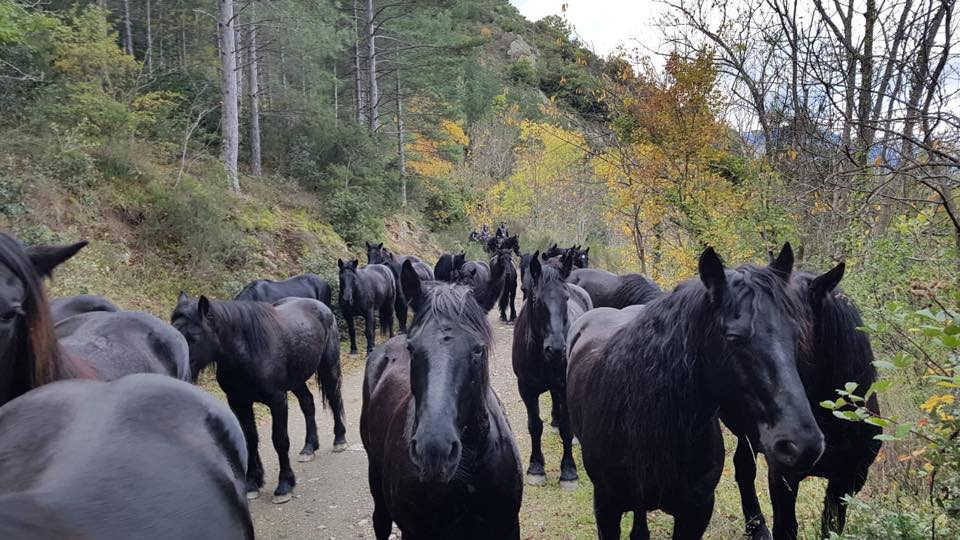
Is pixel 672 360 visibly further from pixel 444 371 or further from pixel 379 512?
pixel 379 512

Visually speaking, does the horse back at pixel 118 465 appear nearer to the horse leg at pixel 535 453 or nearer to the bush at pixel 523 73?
the horse leg at pixel 535 453

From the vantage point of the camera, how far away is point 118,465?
142 centimetres

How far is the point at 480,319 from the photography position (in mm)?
2715

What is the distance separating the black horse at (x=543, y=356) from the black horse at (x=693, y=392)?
174cm

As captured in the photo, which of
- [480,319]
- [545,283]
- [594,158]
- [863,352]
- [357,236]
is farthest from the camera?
[357,236]

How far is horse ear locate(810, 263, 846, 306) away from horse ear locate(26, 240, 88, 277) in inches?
152

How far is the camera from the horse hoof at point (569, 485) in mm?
5410

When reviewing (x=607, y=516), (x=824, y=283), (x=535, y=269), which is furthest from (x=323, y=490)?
(x=824, y=283)

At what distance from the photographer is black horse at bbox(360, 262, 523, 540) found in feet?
7.33

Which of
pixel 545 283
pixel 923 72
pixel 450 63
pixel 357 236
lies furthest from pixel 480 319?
pixel 450 63

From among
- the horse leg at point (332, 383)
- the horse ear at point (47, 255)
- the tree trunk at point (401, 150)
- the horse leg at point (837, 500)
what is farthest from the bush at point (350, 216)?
the horse leg at point (837, 500)

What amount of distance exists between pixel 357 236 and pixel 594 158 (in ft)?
26.0

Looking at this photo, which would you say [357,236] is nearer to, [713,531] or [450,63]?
[450,63]

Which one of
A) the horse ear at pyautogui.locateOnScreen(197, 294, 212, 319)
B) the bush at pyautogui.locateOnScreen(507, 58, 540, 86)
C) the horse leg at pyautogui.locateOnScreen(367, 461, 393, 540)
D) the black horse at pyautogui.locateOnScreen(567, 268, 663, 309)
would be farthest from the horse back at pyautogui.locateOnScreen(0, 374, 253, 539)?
the bush at pyautogui.locateOnScreen(507, 58, 540, 86)
